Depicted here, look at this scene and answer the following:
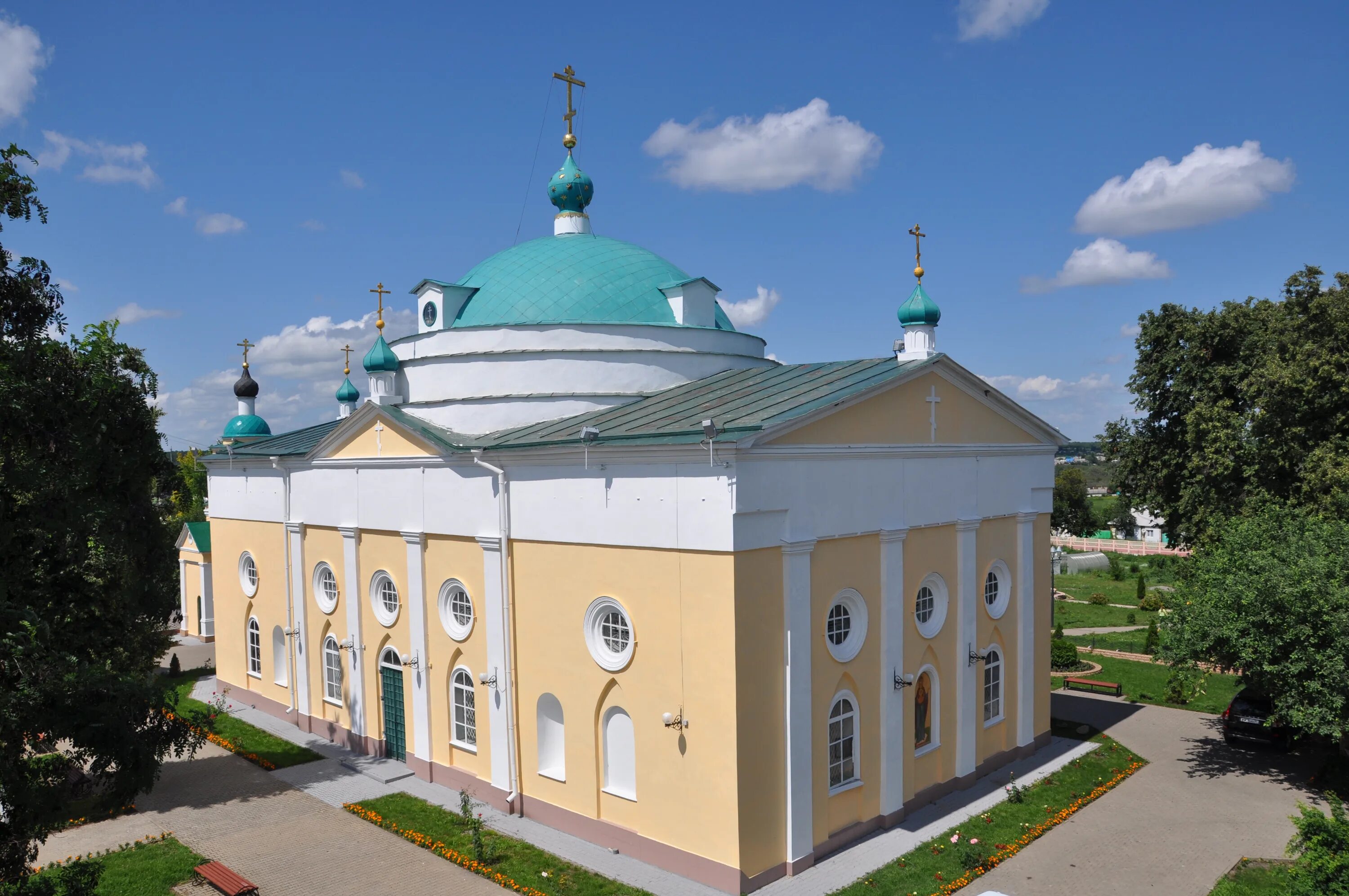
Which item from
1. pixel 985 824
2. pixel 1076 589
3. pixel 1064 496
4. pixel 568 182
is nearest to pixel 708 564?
pixel 985 824

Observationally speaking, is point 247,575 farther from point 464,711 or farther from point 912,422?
point 912,422

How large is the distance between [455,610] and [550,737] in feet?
11.2

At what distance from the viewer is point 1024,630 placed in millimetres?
18844

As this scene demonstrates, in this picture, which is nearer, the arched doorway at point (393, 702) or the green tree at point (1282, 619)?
the green tree at point (1282, 619)

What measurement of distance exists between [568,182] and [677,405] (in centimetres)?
929

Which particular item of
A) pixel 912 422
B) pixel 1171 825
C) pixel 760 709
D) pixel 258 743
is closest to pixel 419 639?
pixel 258 743

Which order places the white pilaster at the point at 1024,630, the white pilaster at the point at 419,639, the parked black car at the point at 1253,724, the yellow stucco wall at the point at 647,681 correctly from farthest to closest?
the parked black car at the point at 1253,724 → the white pilaster at the point at 1024,630 → the white pilaster at the point at 419,639 → the yellow stucco wall at the point at 647,681

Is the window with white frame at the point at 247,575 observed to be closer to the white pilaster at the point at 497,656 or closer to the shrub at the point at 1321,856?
the white pilaster at the point at 497,656

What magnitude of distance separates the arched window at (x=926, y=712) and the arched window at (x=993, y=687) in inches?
75.9

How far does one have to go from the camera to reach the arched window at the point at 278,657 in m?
22.9

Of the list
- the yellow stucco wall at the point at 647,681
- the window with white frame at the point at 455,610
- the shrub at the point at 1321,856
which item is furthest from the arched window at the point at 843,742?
the window with white frame at the point at 455,610

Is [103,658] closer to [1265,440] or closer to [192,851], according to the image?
[192,851]

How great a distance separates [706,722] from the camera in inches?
515

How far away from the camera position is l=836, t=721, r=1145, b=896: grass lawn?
43.4 feet
